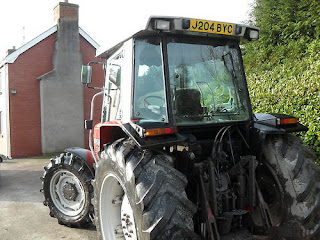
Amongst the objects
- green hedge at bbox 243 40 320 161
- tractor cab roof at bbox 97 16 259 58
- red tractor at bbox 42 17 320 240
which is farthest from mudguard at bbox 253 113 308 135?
green hedge at bbox 243 40 320 161

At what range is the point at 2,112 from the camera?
15438 millimetres

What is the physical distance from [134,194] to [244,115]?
159 centimetres

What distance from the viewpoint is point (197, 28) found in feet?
9.30

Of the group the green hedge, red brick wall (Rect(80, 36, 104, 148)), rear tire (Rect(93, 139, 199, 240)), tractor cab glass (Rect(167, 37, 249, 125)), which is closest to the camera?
rear tire (Rect(93, 139, 199, 240))

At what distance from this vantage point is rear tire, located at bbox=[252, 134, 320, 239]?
2795 mm

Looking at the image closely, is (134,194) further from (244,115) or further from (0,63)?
(0,63)

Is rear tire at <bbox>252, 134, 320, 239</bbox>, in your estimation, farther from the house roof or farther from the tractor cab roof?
the house roof

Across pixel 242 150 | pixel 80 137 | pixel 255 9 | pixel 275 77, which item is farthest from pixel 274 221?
pixel 80 137

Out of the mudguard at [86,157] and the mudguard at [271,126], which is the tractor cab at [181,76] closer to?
the mudguard at [271,126]

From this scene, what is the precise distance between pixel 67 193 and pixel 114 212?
151cm

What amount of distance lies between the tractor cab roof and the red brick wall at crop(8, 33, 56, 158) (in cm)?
1244

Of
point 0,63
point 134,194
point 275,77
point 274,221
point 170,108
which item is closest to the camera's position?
point 134,194

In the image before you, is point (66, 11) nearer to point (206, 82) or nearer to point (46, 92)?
point (46, 92)

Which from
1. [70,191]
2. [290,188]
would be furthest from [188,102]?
[70,191]
